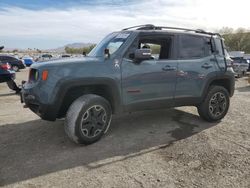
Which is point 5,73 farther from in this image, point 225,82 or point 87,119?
point 225,82

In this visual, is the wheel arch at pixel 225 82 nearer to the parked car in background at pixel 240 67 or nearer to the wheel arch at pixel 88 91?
the wheel arch at pixel 88 91

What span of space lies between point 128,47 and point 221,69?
2.44 metres

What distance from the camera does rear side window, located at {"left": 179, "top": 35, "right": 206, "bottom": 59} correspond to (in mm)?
6426

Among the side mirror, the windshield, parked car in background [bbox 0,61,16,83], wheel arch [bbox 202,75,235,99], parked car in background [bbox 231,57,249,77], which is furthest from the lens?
parked car in background [bbox 231,57,249,77]

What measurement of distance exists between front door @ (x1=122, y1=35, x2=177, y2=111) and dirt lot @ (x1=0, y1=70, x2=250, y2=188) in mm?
665

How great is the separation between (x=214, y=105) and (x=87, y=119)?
10.5 feet

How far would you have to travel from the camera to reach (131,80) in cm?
561

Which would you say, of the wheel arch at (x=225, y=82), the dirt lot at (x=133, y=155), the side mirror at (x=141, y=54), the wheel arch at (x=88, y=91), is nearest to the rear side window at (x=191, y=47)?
the wheel arch at (x=225, y=82)

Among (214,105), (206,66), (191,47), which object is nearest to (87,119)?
(191,47)

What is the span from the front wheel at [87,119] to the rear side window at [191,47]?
2.16m

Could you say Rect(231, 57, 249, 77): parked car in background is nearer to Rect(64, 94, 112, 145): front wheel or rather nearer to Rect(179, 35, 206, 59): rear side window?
Rect(179, 35, 206, 59): rear side window

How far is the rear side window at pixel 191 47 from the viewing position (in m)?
6.43

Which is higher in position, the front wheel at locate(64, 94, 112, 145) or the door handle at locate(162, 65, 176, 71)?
the door handle at locate(162, 65, 176, 71)

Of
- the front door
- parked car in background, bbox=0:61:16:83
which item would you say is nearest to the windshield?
the front door
